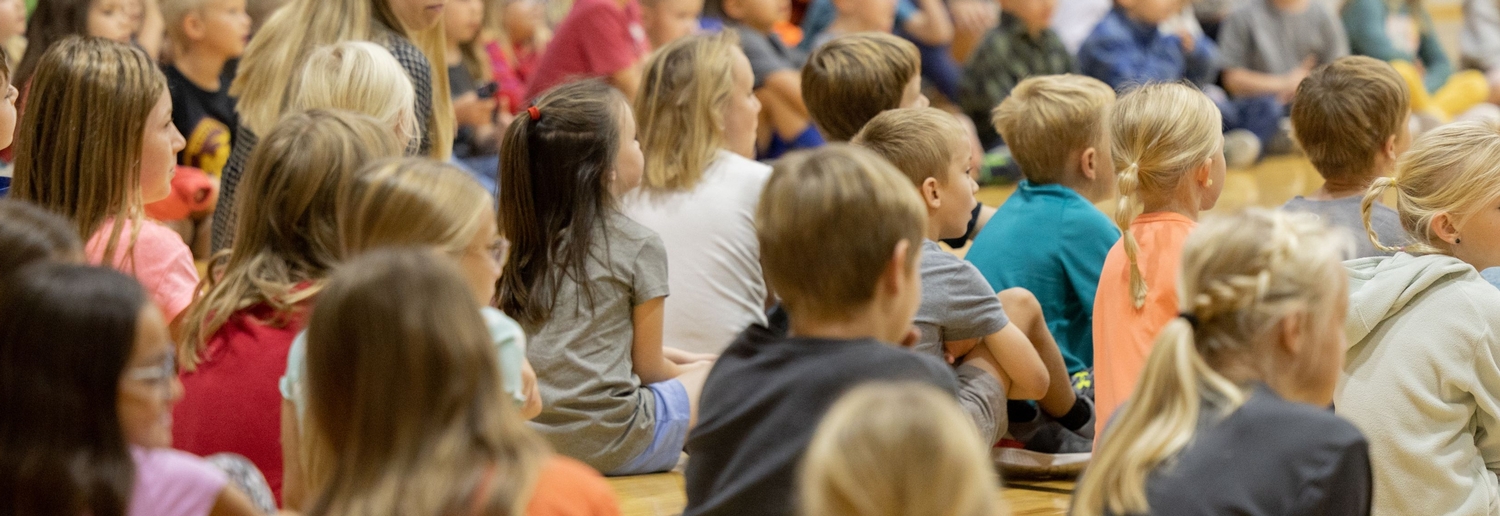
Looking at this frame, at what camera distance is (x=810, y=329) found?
1.52 meters

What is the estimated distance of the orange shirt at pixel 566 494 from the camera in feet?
4.24

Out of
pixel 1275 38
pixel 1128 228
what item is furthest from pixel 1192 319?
pixel 1275 38

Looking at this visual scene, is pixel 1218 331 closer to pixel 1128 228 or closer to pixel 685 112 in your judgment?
pixel 1128 228

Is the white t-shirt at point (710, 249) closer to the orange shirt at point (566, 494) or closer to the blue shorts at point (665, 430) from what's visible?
the blue shorts at point (665, 430)

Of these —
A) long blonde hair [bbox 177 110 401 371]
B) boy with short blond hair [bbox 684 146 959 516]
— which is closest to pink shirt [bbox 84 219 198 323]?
long blonde hair [bbox 177 110 401 371]

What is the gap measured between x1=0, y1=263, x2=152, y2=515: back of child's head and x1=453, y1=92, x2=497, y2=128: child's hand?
135 inches

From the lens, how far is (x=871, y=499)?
1.02 m

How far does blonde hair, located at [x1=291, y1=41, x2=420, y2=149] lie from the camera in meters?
2.48

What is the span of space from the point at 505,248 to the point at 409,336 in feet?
1.89

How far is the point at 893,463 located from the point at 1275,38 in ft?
19.3

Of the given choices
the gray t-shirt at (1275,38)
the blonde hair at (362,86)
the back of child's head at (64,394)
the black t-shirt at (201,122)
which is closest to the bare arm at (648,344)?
the blonde hair at (362,86)

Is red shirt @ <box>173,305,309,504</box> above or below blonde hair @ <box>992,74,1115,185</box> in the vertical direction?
above

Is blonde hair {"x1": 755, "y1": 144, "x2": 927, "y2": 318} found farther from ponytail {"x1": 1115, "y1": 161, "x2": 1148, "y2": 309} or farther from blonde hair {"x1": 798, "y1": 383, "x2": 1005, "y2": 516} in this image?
ponytail {"x1": 1115, "y1": 161, "x2": 1148, "y2": 309}

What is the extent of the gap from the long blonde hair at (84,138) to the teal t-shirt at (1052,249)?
4.76 feet
